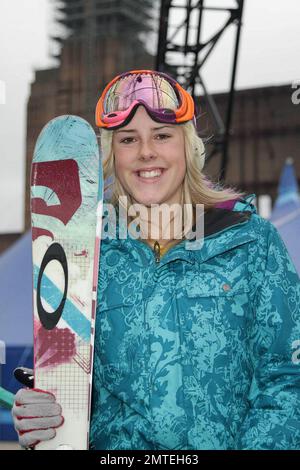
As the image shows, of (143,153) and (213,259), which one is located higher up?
(143,153)

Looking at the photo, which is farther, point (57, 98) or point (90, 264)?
point (57, 98)

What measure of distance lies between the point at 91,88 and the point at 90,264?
51.0ft

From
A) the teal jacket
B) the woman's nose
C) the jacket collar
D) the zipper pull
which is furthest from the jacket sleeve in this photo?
the woman's nose

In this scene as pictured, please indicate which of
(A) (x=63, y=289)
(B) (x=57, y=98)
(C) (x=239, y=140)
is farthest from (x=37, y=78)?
(A) (x=63, y=289)

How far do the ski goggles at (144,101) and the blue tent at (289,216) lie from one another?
327 cm

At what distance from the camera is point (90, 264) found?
156cm

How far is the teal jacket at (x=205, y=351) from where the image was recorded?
53.2 inches

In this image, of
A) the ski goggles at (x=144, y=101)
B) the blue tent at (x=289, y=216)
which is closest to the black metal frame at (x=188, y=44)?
the blue tent at (x=289, y=216)

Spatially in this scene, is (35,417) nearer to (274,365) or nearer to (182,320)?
(182,320)

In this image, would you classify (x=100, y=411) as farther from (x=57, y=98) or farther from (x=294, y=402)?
(x=57, y=98)

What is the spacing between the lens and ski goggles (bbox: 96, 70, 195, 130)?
1.56 meters

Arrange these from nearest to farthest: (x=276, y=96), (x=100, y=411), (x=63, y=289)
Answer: (x=100, y=411) → (x=63, y=289) → (x=276, y=96)

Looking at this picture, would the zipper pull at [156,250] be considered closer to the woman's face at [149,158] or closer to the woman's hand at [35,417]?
the woman's face at [149,158]

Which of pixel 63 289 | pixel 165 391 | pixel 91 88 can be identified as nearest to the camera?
pixel 165 391
